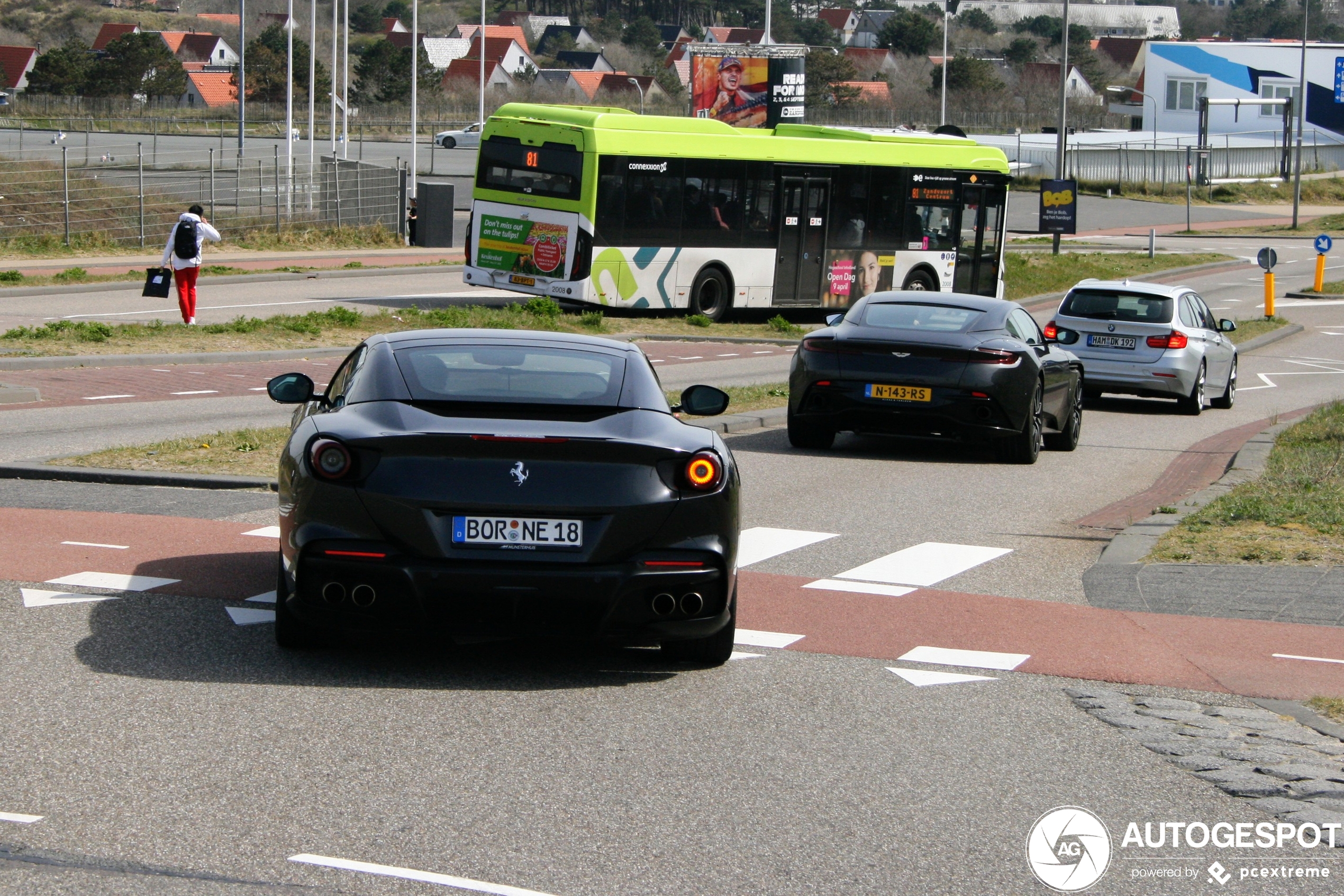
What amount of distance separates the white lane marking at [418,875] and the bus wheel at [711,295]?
24.7 m

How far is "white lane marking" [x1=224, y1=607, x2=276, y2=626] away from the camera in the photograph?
24.4 feet

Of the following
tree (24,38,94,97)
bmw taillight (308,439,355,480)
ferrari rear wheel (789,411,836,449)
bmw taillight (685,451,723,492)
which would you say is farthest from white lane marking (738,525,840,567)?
tree (24,38,94,97)

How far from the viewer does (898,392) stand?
14.2 metres

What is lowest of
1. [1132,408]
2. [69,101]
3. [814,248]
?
[1132,408]

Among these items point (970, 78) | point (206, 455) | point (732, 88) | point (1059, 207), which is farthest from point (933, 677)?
point (970, 78)

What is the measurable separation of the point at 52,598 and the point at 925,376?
26.7ft

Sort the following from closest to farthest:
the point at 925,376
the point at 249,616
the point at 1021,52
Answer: the point at 249,616, the point at 925,376, the point at 1021,52

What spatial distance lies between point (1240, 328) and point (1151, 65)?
305ft

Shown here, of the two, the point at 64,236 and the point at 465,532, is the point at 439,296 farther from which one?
the point at 465,532

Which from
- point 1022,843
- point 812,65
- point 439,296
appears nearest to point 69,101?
point 812,65

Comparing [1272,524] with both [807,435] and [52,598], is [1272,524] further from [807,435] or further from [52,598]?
[52,598]

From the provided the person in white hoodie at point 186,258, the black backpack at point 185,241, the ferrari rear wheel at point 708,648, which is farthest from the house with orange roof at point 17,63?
the ferrari rear wheel at point 708,648

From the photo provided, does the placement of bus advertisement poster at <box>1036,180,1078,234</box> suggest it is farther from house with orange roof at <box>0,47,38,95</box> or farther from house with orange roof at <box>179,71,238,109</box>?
house with orange roof at <box>0,47,38,95</box>

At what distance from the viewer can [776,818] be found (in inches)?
201
